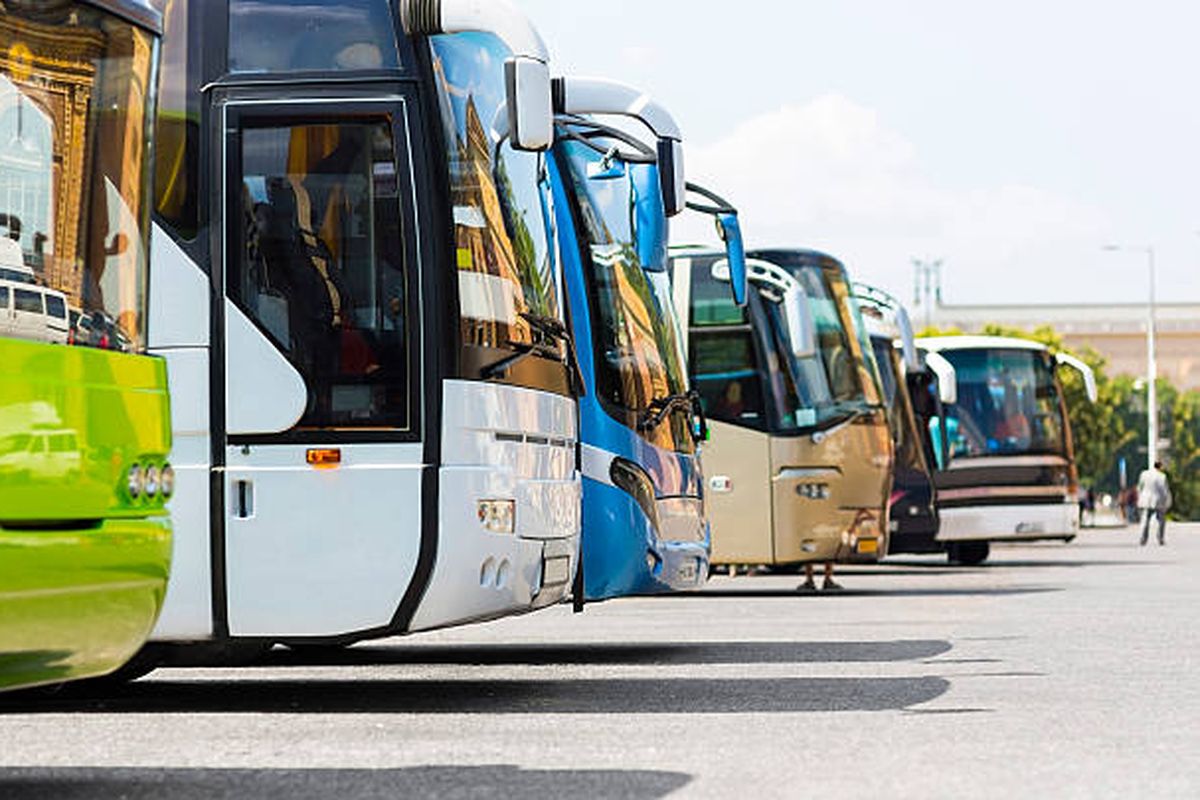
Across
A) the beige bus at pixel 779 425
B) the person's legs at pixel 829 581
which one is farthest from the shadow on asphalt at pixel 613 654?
the person's legs at pixel 829 581

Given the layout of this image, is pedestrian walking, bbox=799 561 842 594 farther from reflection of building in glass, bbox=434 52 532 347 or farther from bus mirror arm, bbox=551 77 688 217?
reflection of building in glass, bbox=434 52 532 347

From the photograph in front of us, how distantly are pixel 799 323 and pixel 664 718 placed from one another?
1286cm

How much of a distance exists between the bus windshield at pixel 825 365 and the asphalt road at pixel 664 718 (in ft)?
16.0

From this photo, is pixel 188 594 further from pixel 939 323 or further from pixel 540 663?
pixel 939 323

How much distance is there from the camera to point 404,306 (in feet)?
36.9

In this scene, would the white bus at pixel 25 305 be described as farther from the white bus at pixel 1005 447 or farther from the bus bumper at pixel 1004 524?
the bus bumper at pixel 1004 524

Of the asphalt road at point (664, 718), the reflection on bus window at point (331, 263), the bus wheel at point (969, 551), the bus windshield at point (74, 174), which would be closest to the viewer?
the bus windshield at point (74, 174)

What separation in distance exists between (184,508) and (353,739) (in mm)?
1469

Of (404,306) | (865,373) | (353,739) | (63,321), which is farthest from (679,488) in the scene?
(865,373)

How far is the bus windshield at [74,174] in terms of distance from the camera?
7.75m

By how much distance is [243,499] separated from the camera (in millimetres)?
11148

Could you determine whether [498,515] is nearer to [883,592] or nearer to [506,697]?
[506,697]

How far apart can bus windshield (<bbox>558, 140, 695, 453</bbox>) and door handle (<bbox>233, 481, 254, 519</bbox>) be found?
162 inches

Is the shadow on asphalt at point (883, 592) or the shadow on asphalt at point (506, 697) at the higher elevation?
the shadow on asphalt at point (506, 697)
